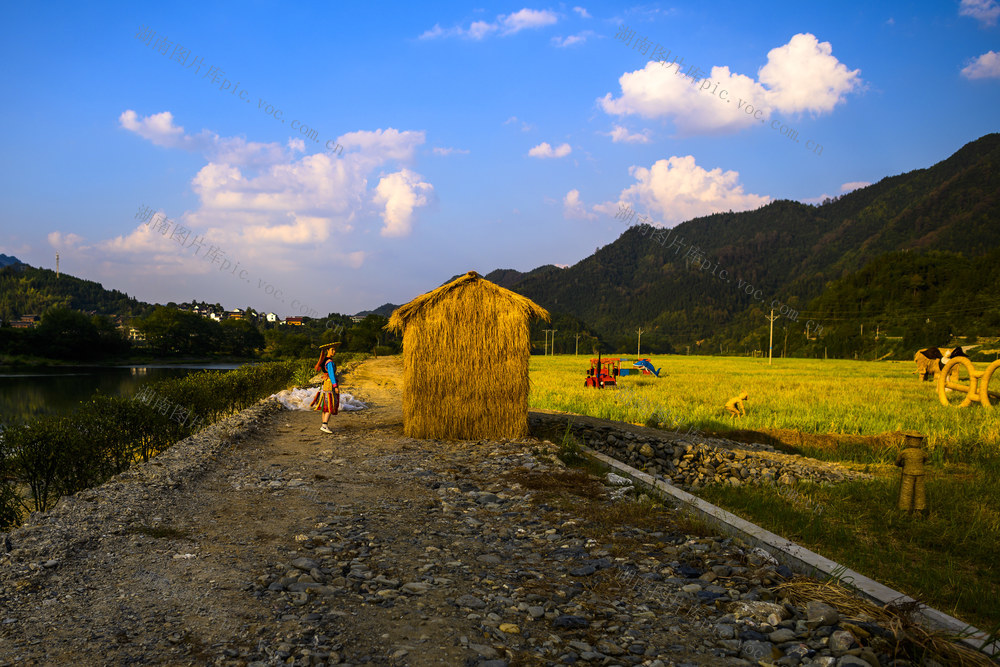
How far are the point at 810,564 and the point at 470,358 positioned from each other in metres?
7.72

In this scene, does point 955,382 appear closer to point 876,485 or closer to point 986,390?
point 986,390

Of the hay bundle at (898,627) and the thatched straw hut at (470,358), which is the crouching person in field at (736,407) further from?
the hay bundle at (898,627)

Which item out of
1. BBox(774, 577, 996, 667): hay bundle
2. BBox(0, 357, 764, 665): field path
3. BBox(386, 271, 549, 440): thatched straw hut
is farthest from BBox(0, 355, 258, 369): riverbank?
BBox(774, 577, 996, 667): hay bundle

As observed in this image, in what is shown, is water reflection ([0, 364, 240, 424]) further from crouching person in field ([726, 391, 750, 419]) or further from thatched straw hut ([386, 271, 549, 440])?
crouching person in field ([726, 391, 750, 419])

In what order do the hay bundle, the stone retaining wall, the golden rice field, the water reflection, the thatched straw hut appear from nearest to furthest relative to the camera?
the hay bundle
the stone retaining wall
the thatched straw hut
the golden rice field
the water reflection

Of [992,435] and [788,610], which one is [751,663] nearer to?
[788,610]

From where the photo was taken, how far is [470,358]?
1152 centimetres

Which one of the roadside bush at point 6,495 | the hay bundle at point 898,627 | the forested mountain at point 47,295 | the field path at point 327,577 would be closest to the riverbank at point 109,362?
the forested mountain at point 47,295

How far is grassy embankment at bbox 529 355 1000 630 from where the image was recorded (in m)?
5.71

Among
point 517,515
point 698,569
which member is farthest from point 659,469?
point 698,569

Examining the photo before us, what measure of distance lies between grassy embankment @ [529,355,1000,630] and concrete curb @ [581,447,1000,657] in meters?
0.95

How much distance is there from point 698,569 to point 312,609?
330 cm

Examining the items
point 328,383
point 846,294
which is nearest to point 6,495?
point 328,383

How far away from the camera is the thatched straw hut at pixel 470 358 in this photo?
453 inches
